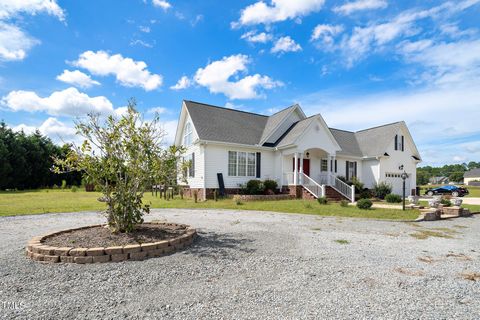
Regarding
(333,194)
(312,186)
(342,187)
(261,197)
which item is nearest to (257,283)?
(261,197)

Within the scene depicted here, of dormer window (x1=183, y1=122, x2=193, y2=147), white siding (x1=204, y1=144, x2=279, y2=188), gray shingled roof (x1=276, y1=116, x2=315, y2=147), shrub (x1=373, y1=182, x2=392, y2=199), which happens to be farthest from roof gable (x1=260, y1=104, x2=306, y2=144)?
shrub (x1=373, y1=182, x2=392, y2=199)

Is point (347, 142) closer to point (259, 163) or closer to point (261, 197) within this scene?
point (259, 163)

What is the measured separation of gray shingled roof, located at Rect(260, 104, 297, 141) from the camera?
2088cm

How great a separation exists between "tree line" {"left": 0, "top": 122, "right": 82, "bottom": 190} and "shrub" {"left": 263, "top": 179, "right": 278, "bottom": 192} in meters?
30.8

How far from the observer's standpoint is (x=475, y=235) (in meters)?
7.89

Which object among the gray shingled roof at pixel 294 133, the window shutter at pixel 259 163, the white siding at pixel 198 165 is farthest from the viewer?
the window shutter at pixel 259 163

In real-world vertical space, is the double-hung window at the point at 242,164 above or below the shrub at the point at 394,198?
above

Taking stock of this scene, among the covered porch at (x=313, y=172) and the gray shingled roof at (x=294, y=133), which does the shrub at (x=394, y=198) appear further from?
the gray shingled roof at (x=294, y=133)

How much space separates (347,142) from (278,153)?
382 inches

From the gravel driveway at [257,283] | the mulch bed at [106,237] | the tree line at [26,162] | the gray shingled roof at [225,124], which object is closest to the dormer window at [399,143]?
the gray shingled roof at [225,124]

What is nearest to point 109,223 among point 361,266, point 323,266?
point 323,266

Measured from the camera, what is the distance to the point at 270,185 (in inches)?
742

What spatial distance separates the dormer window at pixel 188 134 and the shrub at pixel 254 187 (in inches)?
229

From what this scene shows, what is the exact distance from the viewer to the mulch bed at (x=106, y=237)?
5.02 m
